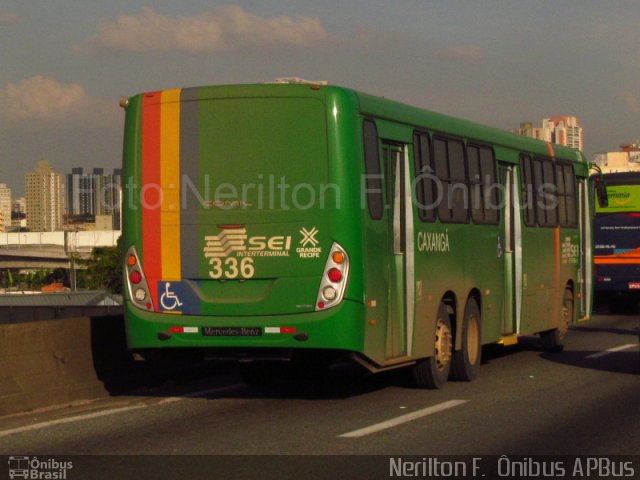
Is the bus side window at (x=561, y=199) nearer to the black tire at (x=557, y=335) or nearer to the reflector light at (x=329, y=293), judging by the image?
the black tire at (x=557, y=335)

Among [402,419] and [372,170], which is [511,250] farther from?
[402,419]

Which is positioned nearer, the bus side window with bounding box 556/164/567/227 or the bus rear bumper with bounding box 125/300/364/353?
the bus rear bumper with bounding box 125/300/364/353

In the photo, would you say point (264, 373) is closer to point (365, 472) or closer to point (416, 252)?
point (416, 252)

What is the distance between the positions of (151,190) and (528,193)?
727cm

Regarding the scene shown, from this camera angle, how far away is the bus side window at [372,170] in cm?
1278

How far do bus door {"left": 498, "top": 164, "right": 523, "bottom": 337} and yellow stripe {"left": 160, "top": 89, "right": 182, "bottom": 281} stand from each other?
228 inches

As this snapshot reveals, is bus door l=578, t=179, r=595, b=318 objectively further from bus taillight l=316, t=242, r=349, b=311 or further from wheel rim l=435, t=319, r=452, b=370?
bus taillight l=316, t=242, r=349, b=311

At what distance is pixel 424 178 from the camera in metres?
14.4

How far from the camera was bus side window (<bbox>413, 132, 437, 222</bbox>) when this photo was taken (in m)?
14.2

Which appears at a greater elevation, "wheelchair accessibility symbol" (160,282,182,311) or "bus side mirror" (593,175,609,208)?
"bus side mirror" (593,175,609,208)

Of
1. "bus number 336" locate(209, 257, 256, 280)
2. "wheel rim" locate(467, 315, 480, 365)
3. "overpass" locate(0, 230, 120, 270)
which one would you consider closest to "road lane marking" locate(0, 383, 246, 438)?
"bus number 336" locate(209, 257, 256, 280)

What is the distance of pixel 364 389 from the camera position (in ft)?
48.5

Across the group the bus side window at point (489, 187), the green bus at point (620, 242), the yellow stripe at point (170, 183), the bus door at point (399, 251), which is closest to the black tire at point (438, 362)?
the bus door at point (399, 251)

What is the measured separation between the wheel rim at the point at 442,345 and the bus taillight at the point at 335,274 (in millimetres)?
2735
